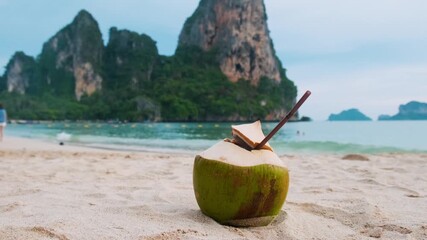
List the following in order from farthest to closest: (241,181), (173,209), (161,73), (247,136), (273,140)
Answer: (161,73) → (273,140) → (173,209) → (247,136) → (241,181)

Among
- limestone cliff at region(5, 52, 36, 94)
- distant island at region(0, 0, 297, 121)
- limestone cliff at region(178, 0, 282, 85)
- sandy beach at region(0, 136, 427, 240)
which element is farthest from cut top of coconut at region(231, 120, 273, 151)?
limestone cliff at region(5, 52, 36, 94)

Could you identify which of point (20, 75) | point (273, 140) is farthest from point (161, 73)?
point (273, 140)

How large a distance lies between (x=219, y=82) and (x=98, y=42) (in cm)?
4512

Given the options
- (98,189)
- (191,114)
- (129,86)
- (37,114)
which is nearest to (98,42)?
(129,86)

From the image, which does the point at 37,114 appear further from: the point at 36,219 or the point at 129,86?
the point at 36,219

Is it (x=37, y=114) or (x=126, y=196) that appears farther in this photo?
(x=37, y=114)

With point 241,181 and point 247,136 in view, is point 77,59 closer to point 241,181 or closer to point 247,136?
point 247,136

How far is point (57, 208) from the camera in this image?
3361mm

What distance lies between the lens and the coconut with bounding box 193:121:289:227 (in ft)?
9.04

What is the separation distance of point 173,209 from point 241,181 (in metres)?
0.96

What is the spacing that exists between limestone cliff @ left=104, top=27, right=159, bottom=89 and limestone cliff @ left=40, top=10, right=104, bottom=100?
190 inches

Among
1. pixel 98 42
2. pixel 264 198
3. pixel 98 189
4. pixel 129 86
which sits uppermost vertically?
pixel 98 42

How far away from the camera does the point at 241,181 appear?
275cm

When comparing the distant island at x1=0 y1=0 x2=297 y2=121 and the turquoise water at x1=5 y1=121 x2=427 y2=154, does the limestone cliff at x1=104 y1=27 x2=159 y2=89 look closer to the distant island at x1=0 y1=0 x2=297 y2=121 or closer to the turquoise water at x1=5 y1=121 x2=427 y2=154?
the distant island at x1=0 y1=0 x2=297 y2=121
